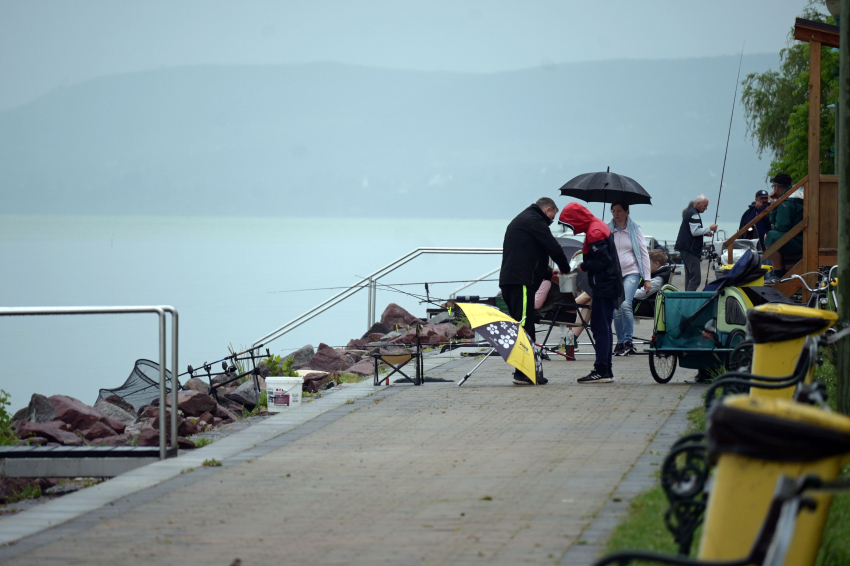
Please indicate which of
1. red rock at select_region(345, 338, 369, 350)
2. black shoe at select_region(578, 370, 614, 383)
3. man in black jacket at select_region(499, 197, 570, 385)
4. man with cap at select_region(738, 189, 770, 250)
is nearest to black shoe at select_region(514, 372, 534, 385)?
black shoe at select_region(578, 370, 614, 383)

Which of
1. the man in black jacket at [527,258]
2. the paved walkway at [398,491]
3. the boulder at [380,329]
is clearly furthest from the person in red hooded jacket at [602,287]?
the boulder at [380,329]

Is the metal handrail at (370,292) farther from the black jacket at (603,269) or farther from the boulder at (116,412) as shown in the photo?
the black jacket at (603,269)

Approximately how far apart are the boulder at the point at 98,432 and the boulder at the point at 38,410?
0.86 metres

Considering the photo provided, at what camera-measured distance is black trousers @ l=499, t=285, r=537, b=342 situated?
1176 cm

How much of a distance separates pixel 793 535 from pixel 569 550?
6.73 ft

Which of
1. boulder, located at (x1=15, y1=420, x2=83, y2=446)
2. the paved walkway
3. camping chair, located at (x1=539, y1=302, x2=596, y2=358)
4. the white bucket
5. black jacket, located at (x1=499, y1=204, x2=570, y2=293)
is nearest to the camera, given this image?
the paved walkway

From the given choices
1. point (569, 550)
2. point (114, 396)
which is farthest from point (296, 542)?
point (114, 396)

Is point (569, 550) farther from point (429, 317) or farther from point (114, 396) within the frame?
point (429, 317)

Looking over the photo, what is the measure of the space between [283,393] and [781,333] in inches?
217

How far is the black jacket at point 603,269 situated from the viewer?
37.4 feet

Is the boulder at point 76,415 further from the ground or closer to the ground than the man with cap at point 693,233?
closer to the ground

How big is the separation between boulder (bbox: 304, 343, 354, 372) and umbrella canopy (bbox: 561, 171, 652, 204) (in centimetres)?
406

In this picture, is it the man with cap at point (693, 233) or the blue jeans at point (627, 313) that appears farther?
the man with cap at point (693, 233)

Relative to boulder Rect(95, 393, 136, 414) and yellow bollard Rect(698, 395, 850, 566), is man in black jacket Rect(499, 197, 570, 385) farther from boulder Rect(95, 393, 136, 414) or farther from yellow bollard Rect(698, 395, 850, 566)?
yellow bollard Rect(698, 395, 850, 566)
